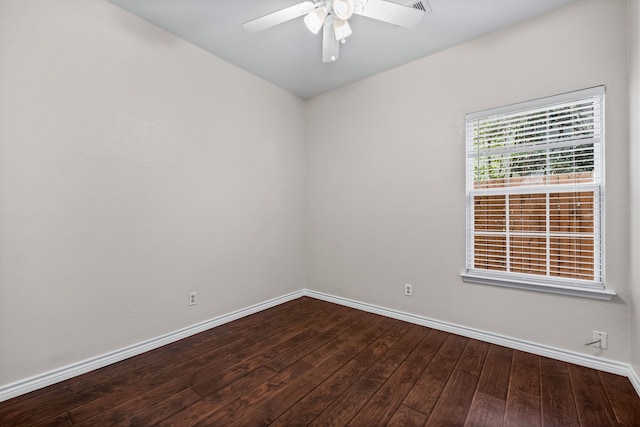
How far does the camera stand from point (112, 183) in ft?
7.20

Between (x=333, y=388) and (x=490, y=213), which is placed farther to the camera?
(x=490, y=213)


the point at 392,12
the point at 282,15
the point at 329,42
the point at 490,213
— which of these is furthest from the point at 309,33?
the point at 490,213

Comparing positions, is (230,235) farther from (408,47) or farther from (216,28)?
(408,47)

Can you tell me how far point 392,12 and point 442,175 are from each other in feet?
5.24

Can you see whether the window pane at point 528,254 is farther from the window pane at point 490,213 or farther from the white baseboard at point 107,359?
the white baseboard at point 107,359

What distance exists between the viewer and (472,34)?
8.39 ft

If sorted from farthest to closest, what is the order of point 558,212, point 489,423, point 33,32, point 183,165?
point 183,165 → point 558,212 → point 33,32 → point 489,423

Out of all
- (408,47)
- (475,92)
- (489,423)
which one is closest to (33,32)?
(408,47)

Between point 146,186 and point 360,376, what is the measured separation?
7.62ft

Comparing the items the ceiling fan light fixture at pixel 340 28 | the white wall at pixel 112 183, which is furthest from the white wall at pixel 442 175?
the ceiling fan light fixture at pixel 340 28

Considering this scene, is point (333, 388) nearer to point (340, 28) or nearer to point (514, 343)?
point (514, 343)

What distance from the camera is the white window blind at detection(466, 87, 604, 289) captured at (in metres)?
2.15

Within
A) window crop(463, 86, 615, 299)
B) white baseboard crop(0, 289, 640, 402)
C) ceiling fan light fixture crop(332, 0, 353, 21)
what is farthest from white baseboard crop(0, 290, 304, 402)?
ceiling fan light fixture crop(332, 0, 353, 21)

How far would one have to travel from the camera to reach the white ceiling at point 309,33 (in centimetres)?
221
